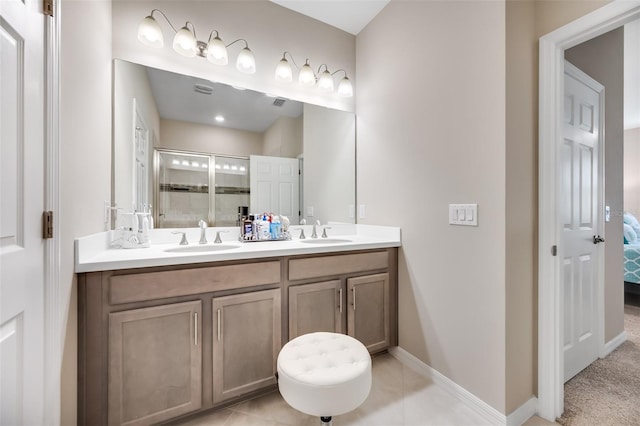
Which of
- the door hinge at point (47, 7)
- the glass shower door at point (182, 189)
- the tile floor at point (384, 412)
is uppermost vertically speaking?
the door hinge at point (47, 7)

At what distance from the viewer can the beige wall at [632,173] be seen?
4.80 metres

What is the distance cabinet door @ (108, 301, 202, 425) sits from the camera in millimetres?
1160

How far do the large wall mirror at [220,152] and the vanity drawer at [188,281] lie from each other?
63 centimetres

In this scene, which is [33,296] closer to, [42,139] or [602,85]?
[42,139]

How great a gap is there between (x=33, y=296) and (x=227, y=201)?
1199 millimetres

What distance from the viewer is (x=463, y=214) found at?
1516mm

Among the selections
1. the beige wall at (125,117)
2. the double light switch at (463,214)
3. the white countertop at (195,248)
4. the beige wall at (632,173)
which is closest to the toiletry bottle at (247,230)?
the white countertop at (195,248)

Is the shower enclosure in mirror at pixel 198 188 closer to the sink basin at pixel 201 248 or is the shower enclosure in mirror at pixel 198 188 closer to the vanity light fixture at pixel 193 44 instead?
the sink basin at pixel 201 248

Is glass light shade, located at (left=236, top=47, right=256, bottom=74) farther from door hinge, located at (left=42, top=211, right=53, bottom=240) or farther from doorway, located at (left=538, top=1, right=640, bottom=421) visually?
doorway, located at (left=538, top=1, right=640, bottom=421)

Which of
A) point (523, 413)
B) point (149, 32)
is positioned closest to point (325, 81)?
point (149, 32)

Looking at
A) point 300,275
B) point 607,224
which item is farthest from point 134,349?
point 607,224

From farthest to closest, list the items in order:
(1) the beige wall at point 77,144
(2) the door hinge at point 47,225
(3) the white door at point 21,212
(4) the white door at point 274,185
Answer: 1. (4) the white door at point 274,185
2. (1) the beige wall at point 77,144
3. (2) the door hinge at point 47,225
4. (3) the white door at point 21,212

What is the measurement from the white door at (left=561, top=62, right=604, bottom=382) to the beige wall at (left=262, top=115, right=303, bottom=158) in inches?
69.7

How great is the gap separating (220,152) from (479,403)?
220 centimetres
